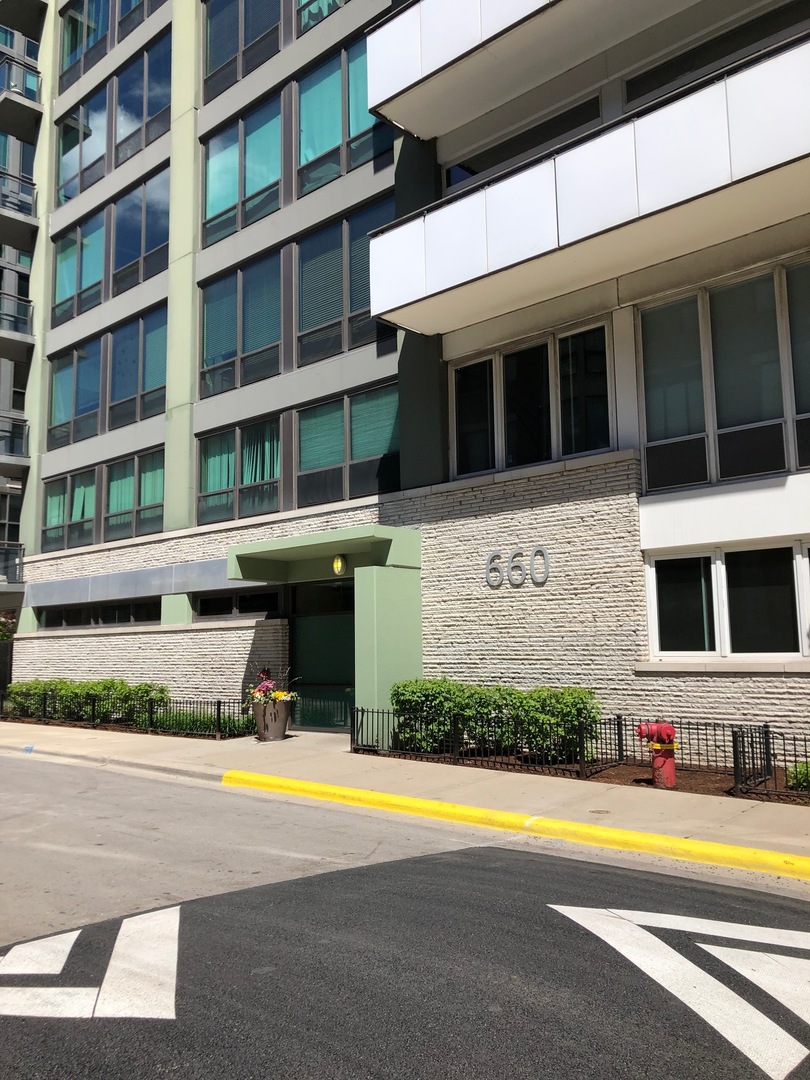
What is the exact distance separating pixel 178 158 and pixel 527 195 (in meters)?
13.9

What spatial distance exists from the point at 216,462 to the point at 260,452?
6.02 ft

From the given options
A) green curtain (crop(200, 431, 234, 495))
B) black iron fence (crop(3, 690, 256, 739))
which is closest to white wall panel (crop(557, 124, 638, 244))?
black iron fence (crop(3, 690, 256, 739))

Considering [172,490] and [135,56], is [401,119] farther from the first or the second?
[135,56]

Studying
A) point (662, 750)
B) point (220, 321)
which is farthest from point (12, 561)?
point (662, 750)

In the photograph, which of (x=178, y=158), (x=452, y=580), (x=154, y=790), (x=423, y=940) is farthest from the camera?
(x=178, y=158)

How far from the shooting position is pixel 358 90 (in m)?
19.9

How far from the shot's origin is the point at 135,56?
87.9 feet

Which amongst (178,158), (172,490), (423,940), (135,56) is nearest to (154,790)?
(423,940)

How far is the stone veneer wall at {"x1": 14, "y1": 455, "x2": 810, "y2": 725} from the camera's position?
1359 cm

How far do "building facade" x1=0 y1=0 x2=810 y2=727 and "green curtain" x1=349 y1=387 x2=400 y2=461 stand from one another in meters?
0.07

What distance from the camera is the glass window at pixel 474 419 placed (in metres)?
17.1

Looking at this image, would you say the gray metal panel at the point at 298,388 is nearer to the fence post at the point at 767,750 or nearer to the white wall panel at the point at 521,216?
the white wall panel at the point at 521,216

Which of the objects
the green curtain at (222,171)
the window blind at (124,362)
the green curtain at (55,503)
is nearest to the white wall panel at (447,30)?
the green curtain at (222,171)

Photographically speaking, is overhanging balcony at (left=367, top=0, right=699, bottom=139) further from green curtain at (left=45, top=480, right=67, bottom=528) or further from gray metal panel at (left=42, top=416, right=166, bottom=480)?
green curtain at (left=45, top=480, right=67, bottom=528)
